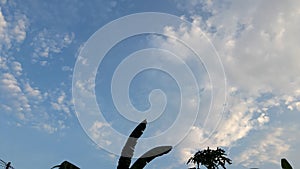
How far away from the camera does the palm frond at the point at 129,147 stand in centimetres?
2183

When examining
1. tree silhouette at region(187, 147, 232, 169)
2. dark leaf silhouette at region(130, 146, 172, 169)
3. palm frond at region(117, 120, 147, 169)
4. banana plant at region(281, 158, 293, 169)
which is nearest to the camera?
banana plant at region(281, 158, 293, 169)

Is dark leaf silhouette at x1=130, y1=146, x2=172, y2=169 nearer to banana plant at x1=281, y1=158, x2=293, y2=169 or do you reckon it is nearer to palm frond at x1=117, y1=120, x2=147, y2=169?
palm frond at x1=117, y1=120, x2=147, y2=169

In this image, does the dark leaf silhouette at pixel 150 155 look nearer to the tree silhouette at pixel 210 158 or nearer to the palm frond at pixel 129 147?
the palm frond at pixel 129 147

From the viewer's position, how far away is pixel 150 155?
867 inches

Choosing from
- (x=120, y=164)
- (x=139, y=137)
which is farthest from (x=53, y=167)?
(x=139, y=137)

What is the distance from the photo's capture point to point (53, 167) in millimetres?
20766

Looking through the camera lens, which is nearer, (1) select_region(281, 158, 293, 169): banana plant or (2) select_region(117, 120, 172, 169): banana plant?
(1) select_region(281, 158, 293, 169): banana plant

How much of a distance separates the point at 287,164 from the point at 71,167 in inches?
499

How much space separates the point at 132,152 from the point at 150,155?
1.15 m

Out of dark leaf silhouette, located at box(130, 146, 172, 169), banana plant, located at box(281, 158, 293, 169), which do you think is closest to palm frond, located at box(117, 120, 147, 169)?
dark leaf silhouette, located at box(130, 146, 172, 169)

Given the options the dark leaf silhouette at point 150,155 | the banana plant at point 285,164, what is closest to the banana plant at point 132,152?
the dark leaf silhouette at point 150,155

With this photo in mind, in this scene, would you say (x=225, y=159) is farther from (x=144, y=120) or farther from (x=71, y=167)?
(x=71, y=167)

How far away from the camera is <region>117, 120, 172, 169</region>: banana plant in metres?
21.7

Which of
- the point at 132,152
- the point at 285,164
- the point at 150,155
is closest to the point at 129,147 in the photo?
the point at 132,152
